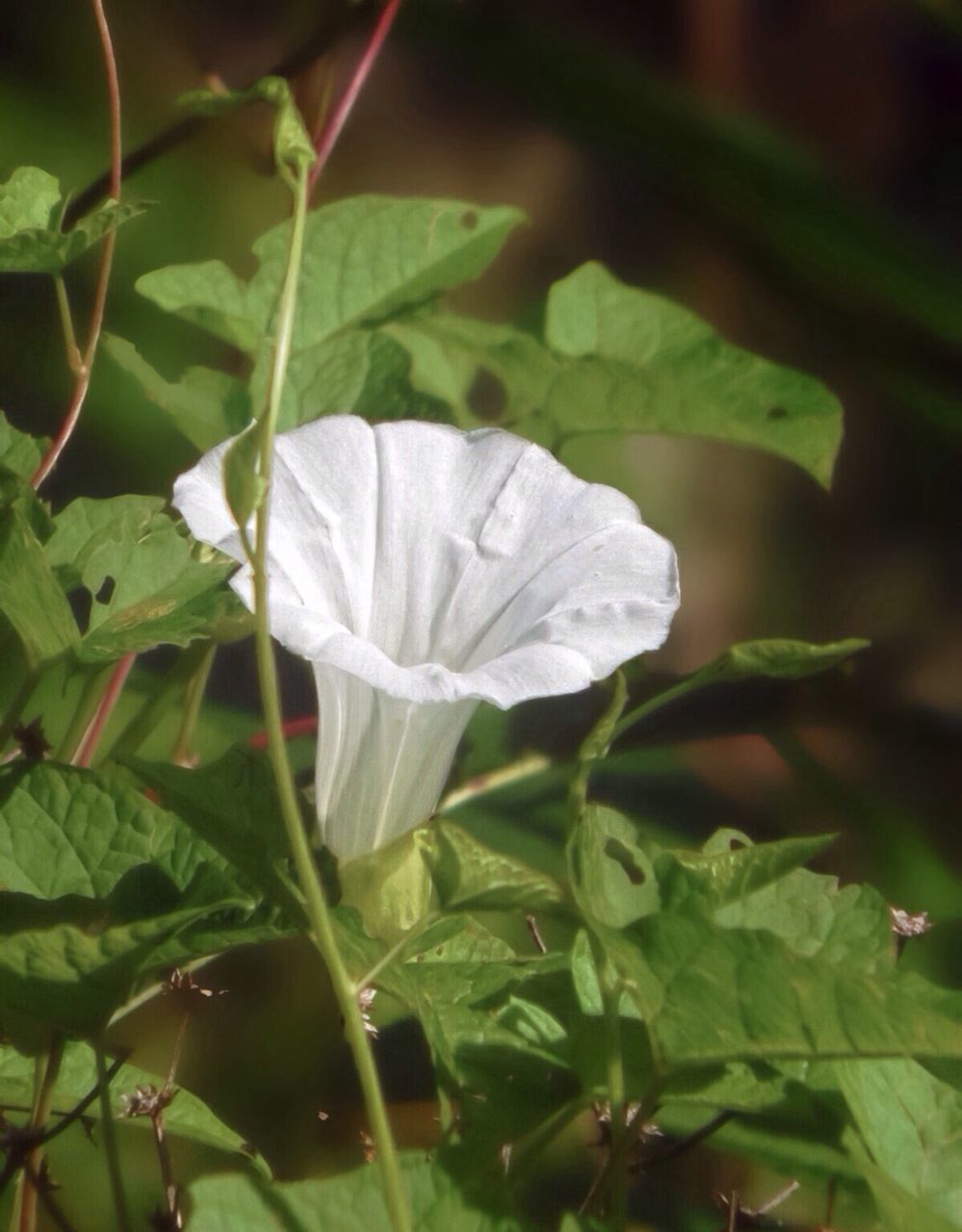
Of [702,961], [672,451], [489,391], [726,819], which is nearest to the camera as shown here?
[702,961]

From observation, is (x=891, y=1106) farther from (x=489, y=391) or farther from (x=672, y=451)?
(x=672, y=451)

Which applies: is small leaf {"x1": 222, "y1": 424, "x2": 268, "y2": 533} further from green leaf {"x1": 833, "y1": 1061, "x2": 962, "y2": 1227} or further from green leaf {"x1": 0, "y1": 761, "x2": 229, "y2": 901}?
green leaf {"x1": 833, "y1": 1061, "x2": 962, "y2": 1227}

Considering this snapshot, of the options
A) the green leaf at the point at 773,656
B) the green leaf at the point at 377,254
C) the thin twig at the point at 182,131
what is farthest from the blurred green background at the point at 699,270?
the green leaf at the point at 773,656

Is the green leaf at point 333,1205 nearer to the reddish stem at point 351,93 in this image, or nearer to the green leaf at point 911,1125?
the green leaf at point 911,1125

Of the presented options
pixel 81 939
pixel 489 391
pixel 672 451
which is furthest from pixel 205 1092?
pixel 672 451

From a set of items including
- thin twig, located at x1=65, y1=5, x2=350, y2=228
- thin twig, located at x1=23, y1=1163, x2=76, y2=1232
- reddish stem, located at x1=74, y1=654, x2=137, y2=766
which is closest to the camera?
thin twig, located at x1=23, y1=1163, x2=76, y2=1232

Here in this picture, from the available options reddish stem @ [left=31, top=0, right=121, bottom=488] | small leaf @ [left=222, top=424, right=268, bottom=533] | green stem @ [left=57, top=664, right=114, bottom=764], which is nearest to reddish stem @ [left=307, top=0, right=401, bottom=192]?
reddish stem @ [left=31, top=0, right=121, bottom=488]

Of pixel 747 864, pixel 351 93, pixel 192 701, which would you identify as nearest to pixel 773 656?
pixel 747 864
